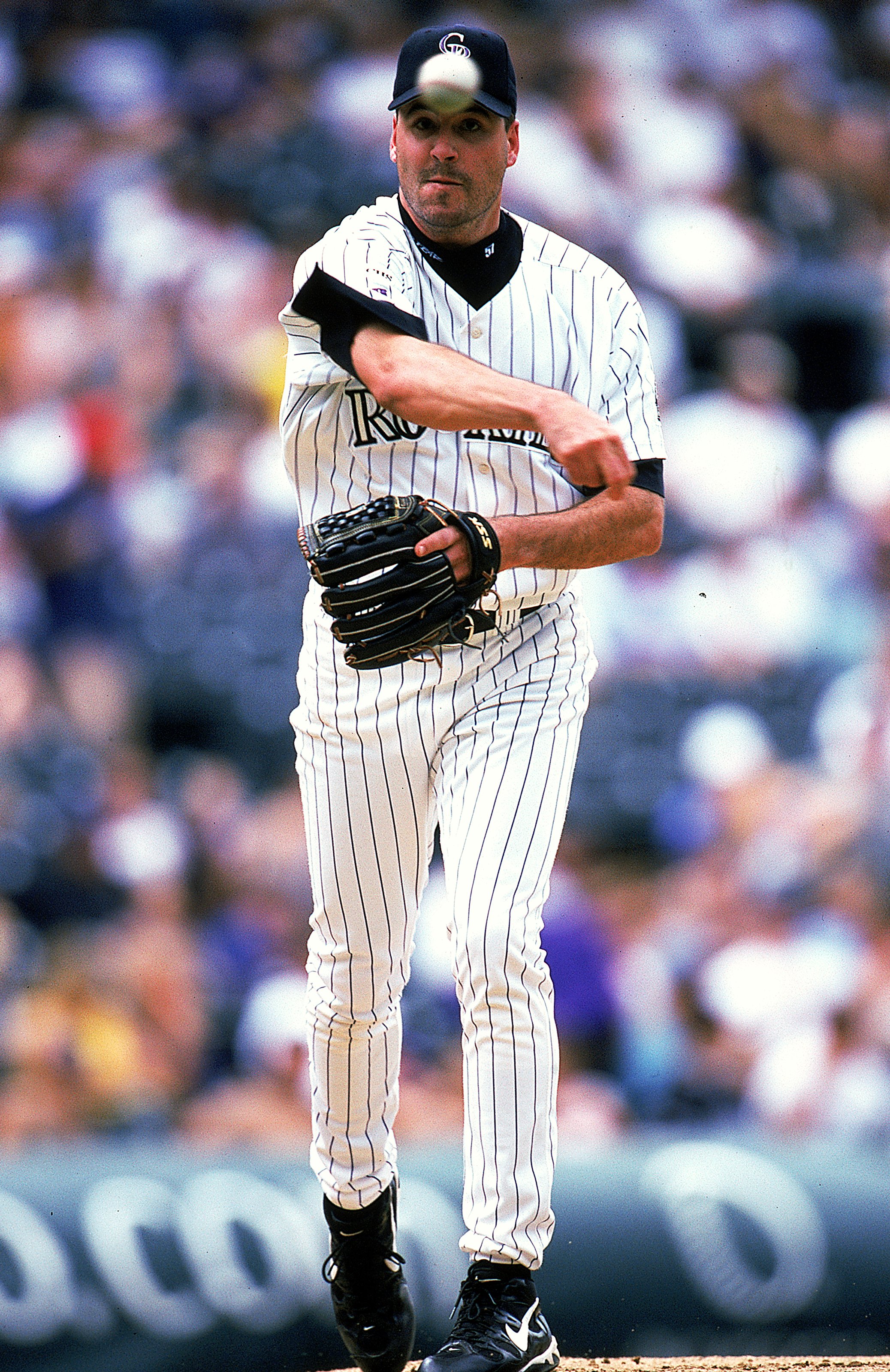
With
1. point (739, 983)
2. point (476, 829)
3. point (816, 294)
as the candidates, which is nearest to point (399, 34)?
point (816, 294)

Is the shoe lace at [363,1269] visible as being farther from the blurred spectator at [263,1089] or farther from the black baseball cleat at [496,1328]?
the blurred spectator at [263,1089]

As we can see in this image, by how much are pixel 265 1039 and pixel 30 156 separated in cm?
323

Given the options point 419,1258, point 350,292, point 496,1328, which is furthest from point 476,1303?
point 419,1258

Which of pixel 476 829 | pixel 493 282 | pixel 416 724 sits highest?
pixel 493 282

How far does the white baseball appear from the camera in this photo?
2.16 meters

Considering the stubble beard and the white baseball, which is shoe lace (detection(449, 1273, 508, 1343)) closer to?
the stubble beard

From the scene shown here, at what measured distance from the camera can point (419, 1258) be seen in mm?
3863

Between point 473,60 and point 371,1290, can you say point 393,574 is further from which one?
point 371,1290

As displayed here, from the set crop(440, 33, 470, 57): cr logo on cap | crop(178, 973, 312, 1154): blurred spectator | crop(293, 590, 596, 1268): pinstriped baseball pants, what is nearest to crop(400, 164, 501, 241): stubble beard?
crop(440, 33, 470, 57): cr logo on cap

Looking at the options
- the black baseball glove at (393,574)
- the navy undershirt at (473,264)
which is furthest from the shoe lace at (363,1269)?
the navy undershirt at (473,264)

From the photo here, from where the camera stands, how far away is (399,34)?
19.7 feet

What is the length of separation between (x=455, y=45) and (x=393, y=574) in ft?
2.42

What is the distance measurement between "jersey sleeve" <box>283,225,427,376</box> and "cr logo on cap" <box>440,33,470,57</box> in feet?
0.85

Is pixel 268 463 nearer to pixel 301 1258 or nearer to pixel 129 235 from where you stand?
pixel 129 235
